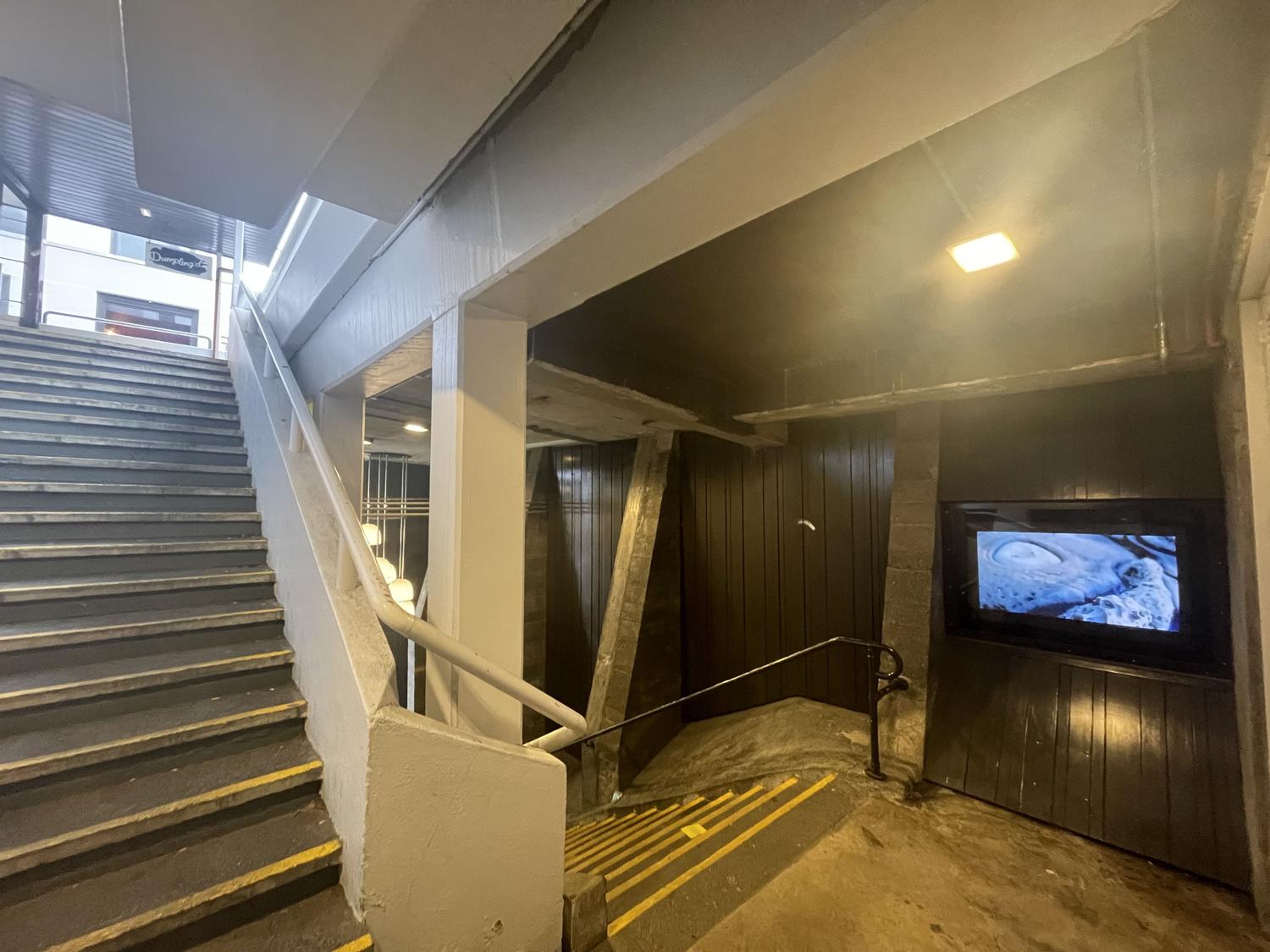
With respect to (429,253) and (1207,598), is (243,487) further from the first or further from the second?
(1207,598)

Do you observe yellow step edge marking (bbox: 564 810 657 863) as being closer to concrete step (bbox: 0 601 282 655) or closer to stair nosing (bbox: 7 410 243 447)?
concrete step (bbox: 0 601 282 655)

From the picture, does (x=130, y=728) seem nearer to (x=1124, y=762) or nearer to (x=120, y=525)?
(x=120, y=525)

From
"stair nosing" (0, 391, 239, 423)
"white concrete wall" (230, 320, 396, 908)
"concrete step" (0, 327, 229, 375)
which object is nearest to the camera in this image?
"white concrete wall" (230, 320, 396, 908)

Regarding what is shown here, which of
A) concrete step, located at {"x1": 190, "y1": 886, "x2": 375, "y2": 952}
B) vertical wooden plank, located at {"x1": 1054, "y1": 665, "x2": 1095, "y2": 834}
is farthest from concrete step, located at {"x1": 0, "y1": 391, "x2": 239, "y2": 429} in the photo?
vertical wooden plank, located at {"x1": 1054, "y1": 665, "x2": 1095, "y2": 834}

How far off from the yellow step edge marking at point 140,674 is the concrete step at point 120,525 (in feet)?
3.26

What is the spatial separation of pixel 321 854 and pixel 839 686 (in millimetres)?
3471

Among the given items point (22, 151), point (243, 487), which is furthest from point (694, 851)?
point (22, 151)

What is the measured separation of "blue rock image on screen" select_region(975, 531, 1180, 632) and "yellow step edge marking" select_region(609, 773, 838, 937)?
1567mm

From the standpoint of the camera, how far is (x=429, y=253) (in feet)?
6.20

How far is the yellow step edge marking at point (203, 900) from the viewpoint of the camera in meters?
1.12

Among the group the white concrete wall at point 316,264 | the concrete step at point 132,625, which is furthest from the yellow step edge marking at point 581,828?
the white concrete wall at point 316,264

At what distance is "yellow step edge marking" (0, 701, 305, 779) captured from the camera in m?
1.43

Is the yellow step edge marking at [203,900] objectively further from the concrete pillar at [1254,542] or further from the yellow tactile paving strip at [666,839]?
the concrete pillar at [1254,542]

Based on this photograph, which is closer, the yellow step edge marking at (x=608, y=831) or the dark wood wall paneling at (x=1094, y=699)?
the dark wood wall paneling at (x=1094, y=699)
